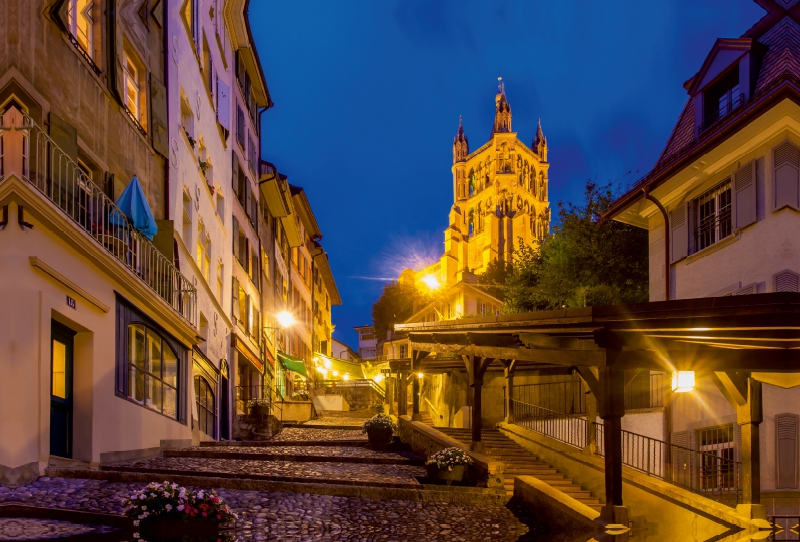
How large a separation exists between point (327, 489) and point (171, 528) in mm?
5129

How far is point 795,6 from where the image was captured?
1928 cm

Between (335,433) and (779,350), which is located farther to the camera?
(335,433)

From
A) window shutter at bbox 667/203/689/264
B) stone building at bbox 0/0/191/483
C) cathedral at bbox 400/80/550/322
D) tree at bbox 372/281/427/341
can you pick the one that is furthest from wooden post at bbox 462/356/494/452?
cathedral at bbox 400/80/550/322

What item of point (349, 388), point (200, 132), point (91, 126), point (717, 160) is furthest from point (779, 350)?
point (349, 388)

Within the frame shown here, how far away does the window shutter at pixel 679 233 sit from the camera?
63.5ft

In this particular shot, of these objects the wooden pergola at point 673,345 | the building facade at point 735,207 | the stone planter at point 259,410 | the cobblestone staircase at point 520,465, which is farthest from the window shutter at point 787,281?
the stone planter at point 259,410

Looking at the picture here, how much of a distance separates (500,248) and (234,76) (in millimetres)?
106526

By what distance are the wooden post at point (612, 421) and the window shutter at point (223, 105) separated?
65.6 ft

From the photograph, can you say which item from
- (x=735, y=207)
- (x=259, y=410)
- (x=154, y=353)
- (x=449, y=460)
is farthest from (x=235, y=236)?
(x=735, y=207)

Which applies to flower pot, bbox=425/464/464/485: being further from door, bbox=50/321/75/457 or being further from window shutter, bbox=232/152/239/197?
window shutter, bbox=232/152/239/197

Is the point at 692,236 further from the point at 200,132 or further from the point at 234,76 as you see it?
the point at 234,76

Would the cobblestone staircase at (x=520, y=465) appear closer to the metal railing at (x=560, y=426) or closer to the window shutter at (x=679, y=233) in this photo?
the metal railing at (x=560, y=426)

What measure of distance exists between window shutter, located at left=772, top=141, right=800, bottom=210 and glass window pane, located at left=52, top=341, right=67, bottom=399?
12966 mm

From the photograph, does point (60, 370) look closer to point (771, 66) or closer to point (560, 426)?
point (560, 426)
